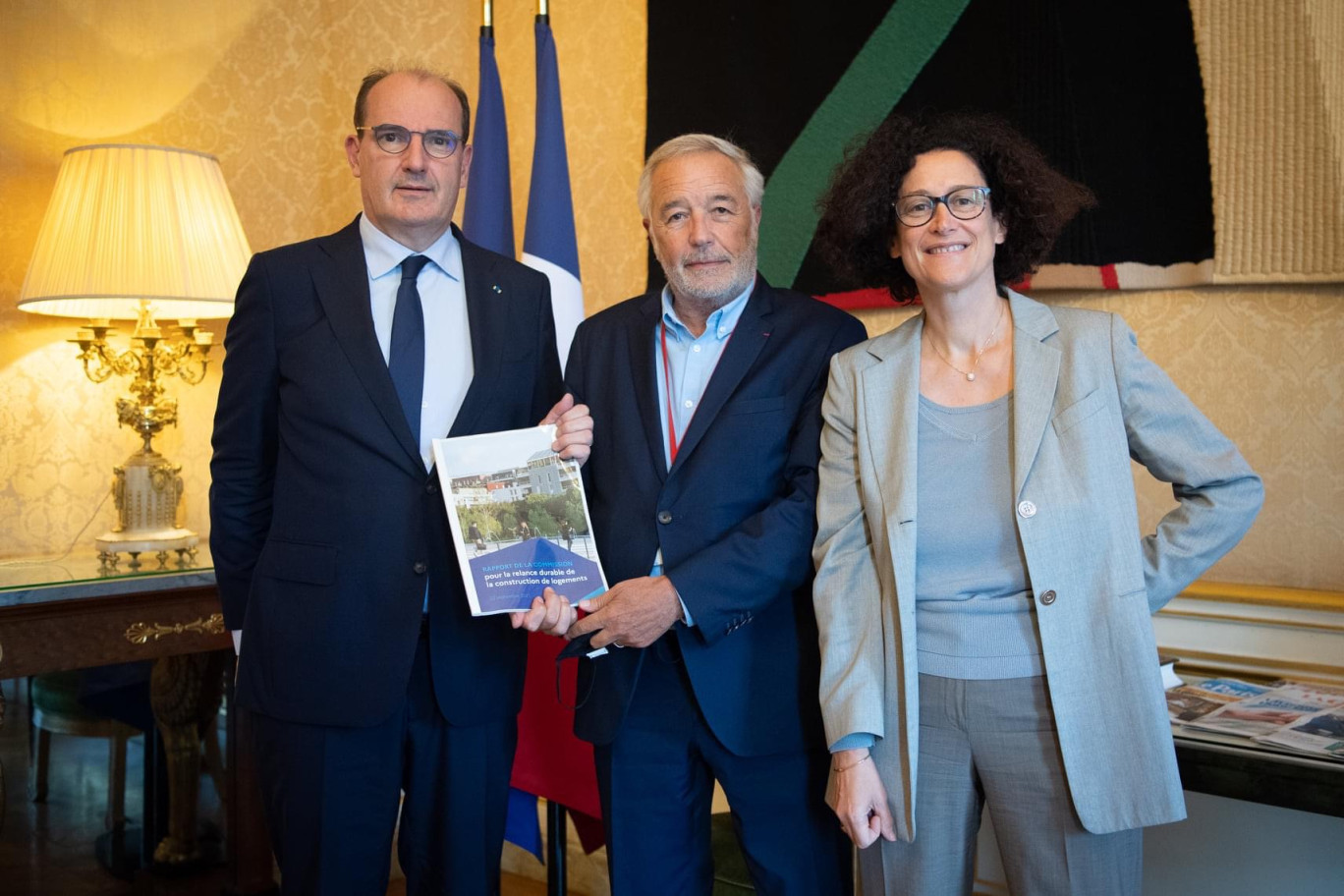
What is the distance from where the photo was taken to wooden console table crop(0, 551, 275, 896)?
8.29 ft

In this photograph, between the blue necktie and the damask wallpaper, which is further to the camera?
the damask wallpaper

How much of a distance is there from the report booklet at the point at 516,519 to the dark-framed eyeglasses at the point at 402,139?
56cm

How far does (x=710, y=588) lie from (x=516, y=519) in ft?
1.13

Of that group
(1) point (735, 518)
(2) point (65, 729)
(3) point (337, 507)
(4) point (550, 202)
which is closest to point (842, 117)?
(4) point (550, 202)

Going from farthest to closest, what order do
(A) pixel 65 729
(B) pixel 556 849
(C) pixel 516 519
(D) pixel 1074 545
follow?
(A) pixel 65 729, (B) pixel 556 849, (C) pixel 516 519, (D) pixel 1074 545

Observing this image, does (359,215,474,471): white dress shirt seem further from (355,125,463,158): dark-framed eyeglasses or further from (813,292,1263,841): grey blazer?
(813,292,1263,841): grey blazer

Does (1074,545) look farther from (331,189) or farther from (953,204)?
(331,189)

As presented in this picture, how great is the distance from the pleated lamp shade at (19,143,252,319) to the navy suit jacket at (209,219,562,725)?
1.10 metres

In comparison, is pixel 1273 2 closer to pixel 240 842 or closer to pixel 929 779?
pixel 929 779

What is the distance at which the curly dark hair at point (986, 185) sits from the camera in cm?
176

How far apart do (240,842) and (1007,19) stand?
115 inches

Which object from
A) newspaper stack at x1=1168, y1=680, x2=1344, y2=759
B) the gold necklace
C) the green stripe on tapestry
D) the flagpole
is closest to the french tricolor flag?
the green stripe on tapestry

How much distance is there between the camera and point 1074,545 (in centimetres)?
154

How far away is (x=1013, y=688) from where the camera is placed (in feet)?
5.10
